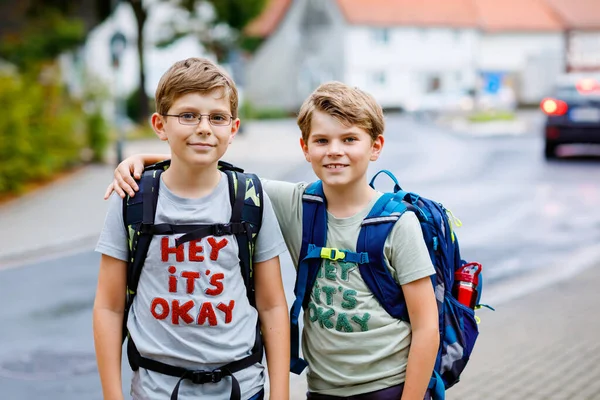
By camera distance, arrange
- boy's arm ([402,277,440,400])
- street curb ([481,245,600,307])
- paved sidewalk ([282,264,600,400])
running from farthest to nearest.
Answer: street curb ([481,245,600,307]) → paved sidewalk ([282,264,600,400]) → boy's arm ([402,277,440,400])

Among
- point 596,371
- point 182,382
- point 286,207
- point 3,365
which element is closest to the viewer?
point 182,382

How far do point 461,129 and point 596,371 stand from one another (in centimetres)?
3051

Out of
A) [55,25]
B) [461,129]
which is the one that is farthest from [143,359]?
[461,129]

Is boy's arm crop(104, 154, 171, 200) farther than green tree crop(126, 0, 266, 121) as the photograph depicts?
No

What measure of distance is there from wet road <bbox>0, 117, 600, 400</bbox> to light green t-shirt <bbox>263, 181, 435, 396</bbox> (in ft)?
8.56

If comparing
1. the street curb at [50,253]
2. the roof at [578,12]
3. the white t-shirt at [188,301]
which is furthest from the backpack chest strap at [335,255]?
the roof at [578,12]

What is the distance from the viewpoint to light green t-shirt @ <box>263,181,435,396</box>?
2.65 metres

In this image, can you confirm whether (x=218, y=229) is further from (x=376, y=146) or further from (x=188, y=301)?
(x=376, y=146)

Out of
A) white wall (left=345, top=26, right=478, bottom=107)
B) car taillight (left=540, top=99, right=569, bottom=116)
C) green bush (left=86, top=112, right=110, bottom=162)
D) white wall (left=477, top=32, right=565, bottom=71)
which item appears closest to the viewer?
car taillight (left=540, top=99, right=569, bottom=116)

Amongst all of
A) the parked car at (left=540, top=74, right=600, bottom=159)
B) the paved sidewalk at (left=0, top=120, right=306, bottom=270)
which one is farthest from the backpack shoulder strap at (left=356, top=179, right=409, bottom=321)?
the parked car at (left=540, top=74, right=600, bottom=159)

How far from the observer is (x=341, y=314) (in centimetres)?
268

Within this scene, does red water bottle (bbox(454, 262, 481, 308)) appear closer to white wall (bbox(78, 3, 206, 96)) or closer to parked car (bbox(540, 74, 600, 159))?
parked car (bbox(540, 74, 600, 159))

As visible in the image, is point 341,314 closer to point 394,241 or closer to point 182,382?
point 394,241

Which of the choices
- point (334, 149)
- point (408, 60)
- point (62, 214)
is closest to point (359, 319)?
point (334, 149)
